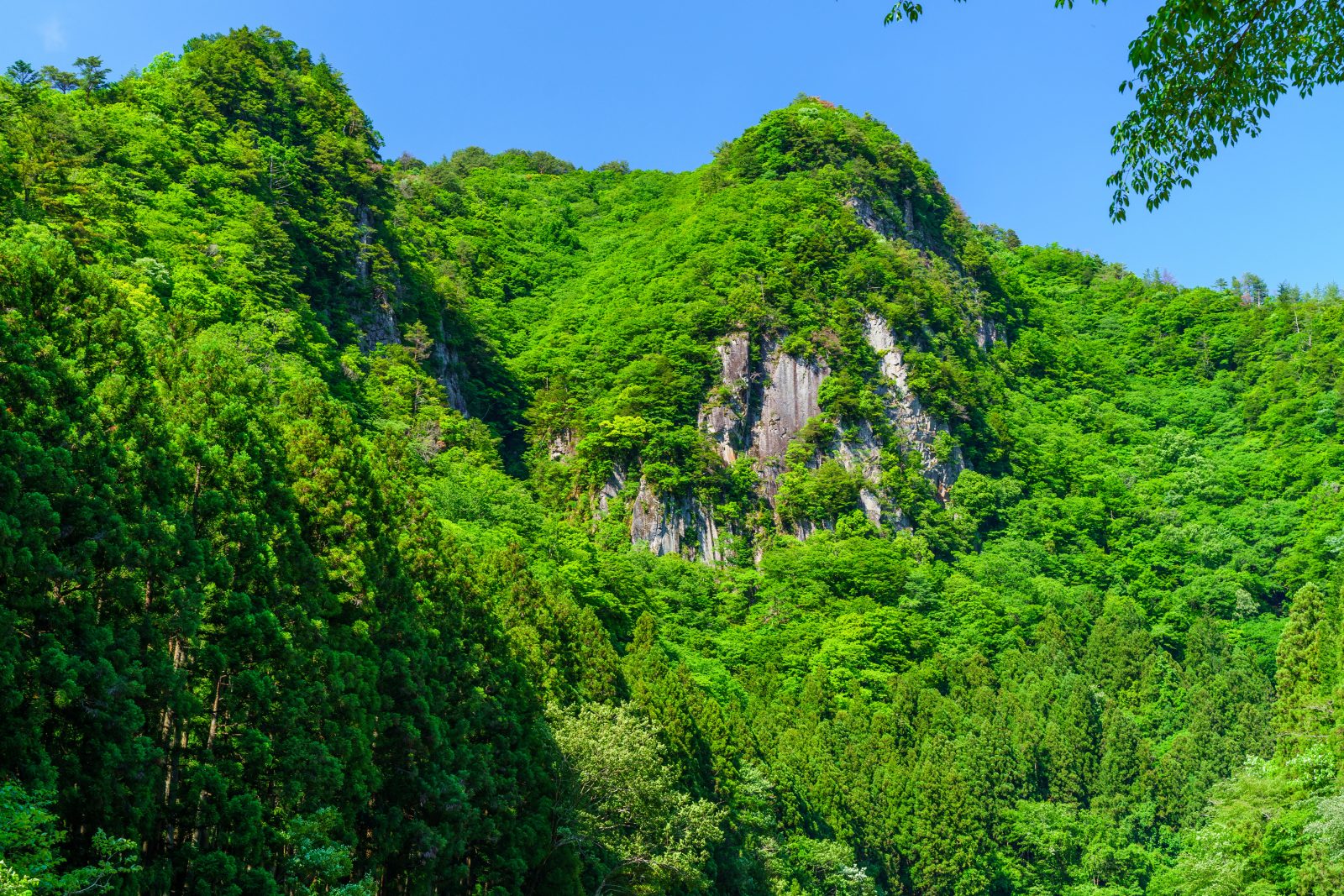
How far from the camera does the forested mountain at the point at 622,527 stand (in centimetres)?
1858

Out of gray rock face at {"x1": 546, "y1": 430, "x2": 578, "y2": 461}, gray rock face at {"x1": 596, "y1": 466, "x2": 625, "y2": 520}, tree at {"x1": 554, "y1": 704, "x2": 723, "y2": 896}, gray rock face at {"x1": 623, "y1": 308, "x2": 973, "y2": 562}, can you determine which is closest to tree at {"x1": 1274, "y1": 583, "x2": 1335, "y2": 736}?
tree at {"x1": 554, "y1": 704, "x2": 723, "y2": 896}

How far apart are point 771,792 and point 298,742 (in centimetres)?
3129

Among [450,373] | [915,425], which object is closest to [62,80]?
[450,373]

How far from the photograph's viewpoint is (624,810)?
31.7 m

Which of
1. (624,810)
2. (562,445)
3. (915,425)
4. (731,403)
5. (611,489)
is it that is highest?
(731,403)

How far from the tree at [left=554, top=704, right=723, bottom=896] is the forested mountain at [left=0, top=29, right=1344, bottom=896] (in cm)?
15

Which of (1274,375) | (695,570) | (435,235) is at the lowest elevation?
(695,570)

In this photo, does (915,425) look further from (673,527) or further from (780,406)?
(673,527)

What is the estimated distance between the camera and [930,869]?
56.8 m

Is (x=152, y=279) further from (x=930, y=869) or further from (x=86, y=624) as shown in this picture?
(x=930, y=869)

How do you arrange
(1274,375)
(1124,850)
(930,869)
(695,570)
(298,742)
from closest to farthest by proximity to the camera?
(298,742) → (930,869) → (1124,850) → (695,570) → (1274,375)

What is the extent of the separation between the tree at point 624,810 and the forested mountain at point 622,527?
15 cm

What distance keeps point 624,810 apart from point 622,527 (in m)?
49.4

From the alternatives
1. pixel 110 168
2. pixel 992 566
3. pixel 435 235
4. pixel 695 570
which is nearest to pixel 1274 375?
pixel 992 566
